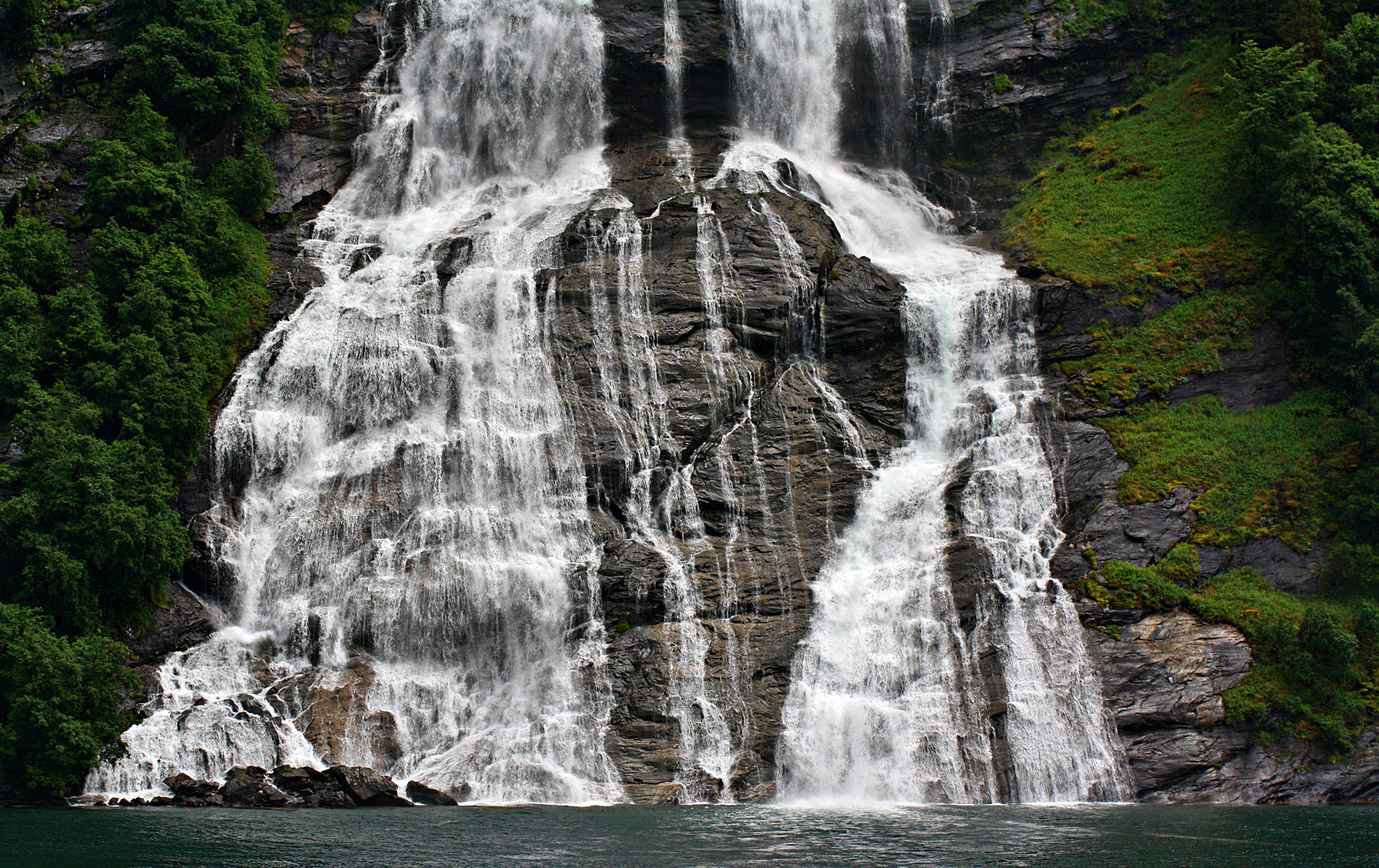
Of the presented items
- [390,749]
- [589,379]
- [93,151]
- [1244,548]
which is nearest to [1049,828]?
[1244,548]

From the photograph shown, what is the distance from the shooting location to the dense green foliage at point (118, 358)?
2348cm

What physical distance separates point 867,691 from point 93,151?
30261 millimetres

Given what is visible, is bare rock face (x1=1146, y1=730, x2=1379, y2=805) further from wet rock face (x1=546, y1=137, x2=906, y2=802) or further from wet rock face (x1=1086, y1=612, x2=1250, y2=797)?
wet rock face (x1=546, y1=137, x2=906, y2=802)

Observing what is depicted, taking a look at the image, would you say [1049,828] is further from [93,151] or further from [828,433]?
[93,151]

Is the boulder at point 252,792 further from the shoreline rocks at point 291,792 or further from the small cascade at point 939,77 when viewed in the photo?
the small cascade at point 939,77

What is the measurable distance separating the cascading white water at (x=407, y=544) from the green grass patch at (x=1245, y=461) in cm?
1549

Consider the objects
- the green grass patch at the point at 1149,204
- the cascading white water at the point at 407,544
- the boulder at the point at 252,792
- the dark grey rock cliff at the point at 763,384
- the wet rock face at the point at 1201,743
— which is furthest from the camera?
the green grass patch at the point at 1149,204

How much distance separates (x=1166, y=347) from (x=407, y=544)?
22.7 meters

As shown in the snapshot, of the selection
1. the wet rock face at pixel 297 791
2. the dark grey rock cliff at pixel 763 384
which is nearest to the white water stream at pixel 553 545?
the dark grey rock cliff at pixel 763 384

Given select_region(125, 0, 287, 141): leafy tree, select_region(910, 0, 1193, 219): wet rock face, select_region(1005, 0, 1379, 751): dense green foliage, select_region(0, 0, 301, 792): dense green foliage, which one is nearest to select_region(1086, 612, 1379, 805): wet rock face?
select_region(1005, 0, 1379, 751): dense green foliage

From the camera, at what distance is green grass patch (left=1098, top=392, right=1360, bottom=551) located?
90.4 feet

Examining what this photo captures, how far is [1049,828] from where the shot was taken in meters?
19.2

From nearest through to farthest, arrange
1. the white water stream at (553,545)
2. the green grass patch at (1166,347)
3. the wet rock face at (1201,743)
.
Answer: the wet rock face at (1201,743) < the white water stream at (553,545) < the green grass patch at (1166,347)

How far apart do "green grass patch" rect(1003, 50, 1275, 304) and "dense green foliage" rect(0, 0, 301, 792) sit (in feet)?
87.5
